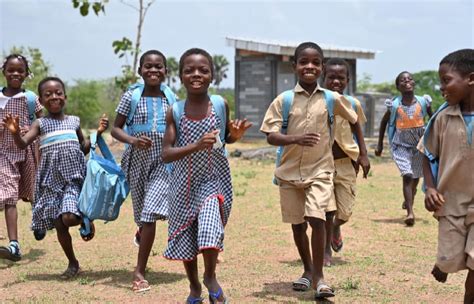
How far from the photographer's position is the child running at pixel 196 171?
4.89 m

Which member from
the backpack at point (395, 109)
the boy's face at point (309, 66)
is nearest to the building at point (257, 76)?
the backpack at point (395, 109)

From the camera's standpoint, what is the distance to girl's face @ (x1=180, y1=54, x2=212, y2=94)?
495 cm

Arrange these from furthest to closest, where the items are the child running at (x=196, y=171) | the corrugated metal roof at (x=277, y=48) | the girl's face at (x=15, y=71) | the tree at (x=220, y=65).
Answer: the tree at (x=220, y=65), the corrugated metal roof at (x=277, y=48), the girl's face at (x=15, y=71), the child running at (x=196, y=171)

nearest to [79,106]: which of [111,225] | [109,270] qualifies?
[111,225]

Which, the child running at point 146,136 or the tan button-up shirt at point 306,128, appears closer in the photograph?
the tan button-up shirt at point 306,128

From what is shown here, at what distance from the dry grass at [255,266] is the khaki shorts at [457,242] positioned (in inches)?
40.4

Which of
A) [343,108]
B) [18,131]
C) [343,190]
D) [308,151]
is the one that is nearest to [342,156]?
[343,190]

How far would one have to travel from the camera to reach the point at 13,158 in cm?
716

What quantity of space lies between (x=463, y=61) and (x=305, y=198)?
67.6 inches

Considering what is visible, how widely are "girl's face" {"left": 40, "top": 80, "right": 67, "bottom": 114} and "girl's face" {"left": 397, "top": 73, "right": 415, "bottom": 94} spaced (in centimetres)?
464

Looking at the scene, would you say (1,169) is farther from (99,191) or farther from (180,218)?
(180,218)

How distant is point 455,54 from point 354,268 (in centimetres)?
261

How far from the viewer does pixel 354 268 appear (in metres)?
6.40

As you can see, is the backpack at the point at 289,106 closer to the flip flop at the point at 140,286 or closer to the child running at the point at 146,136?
the child running at the point at 146,136
